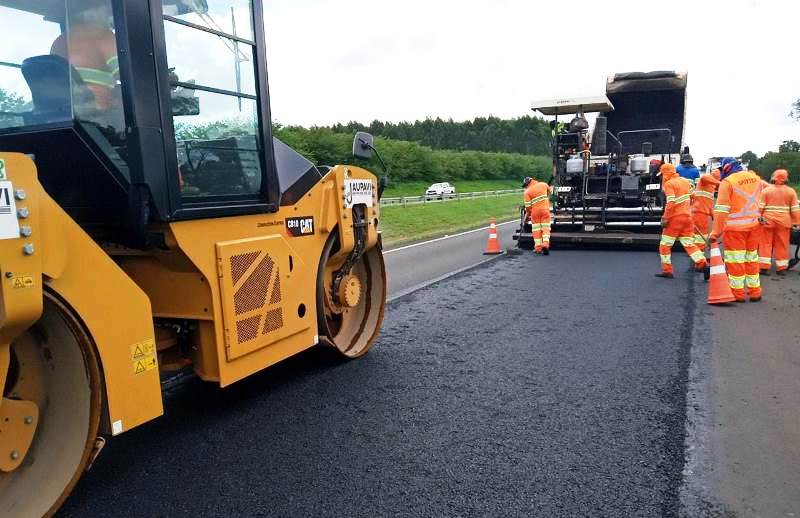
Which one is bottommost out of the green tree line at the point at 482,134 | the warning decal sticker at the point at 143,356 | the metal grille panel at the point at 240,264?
the warning decal sticker at the point at 143,356

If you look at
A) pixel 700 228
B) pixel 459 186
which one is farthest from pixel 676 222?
pixel 459 186

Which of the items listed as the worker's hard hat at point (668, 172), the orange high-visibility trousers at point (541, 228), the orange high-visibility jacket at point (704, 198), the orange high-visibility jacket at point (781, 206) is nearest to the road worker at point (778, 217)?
the orange high-visibility jacket at point (781, 206)

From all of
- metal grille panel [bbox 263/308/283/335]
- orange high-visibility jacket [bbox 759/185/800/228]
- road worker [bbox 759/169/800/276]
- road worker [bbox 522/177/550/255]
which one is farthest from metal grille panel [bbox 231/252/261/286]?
road worker [bbox 522/177/550/255]

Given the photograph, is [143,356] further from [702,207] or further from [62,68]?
[702,207]

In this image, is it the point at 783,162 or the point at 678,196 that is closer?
the point at 678,196

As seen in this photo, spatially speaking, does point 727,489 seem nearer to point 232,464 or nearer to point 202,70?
point 232,464

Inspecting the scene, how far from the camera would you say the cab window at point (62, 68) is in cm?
261

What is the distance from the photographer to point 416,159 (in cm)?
4438

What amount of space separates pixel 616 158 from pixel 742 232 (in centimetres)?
571

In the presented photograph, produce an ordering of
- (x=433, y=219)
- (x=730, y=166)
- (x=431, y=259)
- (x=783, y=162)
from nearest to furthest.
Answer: (x=730, y=166), (x=431, y=259), (x=433, y=219), (x=783, y=162)

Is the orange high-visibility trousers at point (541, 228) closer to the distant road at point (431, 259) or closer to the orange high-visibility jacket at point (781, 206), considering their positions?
the distant road at point (431, 259)

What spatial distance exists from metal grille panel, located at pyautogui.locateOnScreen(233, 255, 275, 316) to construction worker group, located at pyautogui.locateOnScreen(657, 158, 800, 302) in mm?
5664

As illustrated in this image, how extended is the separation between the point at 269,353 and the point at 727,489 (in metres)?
2.44

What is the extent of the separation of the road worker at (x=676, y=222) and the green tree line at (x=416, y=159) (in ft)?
47.4
